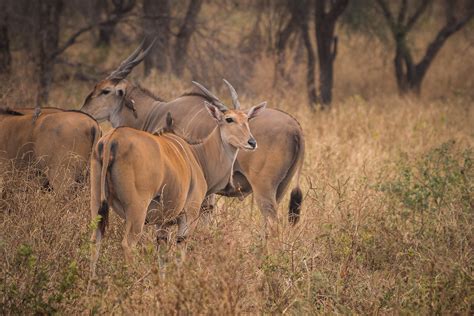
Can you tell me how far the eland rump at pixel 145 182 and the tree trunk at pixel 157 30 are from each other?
5.84m

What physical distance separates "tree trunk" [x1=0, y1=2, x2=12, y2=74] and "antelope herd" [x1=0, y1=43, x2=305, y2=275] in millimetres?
3436

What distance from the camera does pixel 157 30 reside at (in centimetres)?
1111

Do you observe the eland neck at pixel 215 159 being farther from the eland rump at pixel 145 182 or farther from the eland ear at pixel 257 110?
the eland ear at pixel 257 110

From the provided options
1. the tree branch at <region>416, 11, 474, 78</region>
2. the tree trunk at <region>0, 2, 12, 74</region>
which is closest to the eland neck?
the tree trunk at <region>0, 2, 12, 74</region>

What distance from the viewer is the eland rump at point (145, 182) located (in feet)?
13.8

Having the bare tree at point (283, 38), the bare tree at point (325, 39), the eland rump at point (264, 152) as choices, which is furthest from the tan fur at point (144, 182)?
the bare tree at point (283, 38)

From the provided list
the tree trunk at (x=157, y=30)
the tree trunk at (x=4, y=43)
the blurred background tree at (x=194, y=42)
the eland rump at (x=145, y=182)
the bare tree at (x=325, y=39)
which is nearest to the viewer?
the eland rump at (x=145, y=182)

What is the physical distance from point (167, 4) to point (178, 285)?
9.05 meters

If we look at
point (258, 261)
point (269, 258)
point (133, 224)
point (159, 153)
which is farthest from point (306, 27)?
point (258, 261)

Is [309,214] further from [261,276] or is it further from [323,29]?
[323,29]

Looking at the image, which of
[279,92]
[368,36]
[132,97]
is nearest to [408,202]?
[132,97]

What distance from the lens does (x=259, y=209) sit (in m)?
6.03

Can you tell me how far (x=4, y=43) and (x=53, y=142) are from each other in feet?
16.8

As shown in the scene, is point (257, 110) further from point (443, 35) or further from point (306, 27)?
point (443, 35)
